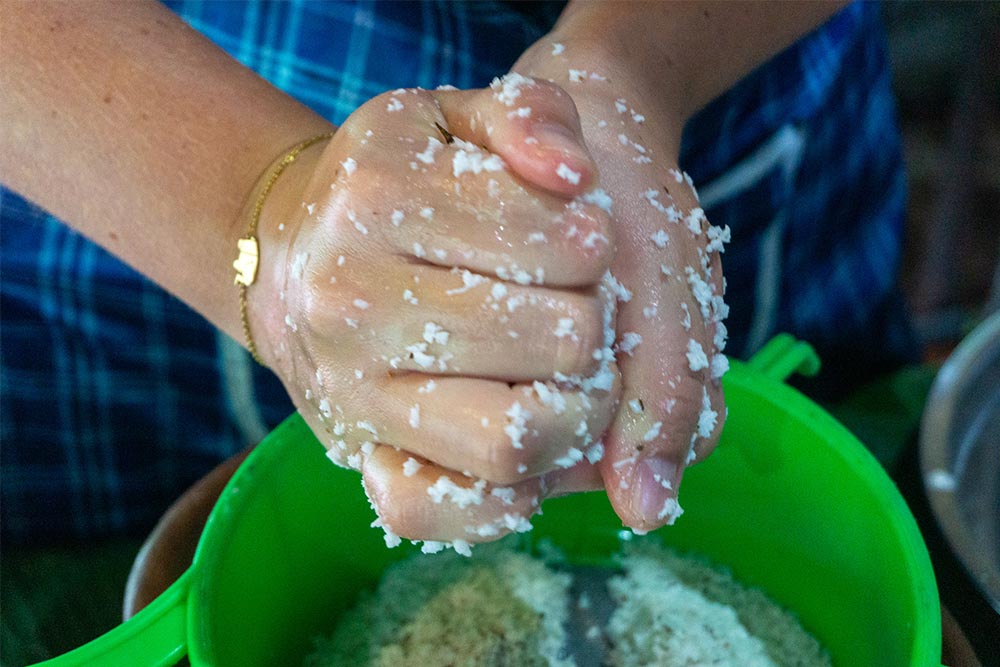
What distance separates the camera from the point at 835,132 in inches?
31.8

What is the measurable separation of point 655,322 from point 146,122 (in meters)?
0.30

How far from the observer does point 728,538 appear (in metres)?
0.63

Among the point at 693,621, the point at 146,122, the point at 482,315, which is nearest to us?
the point at 482,315

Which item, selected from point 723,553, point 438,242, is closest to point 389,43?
point 438,242

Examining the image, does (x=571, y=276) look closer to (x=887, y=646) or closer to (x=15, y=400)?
(x=887, y=646)

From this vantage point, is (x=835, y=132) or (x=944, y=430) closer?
(x=944, y=430)

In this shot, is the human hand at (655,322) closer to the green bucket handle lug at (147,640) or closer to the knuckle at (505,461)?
the knuckle at (505,461)

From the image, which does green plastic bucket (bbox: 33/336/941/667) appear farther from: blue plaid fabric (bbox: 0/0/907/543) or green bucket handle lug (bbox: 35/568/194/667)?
blue plaid fabric (bbox: 0/0/907/543)

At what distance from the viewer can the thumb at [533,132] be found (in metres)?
0.37

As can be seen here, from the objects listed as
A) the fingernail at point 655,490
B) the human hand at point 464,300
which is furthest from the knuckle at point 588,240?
the fingernail at point 655,490

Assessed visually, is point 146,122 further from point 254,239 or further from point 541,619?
point 541,619

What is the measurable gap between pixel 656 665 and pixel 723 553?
0.39 feet

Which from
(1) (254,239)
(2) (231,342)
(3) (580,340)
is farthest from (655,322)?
(2) (231,342)

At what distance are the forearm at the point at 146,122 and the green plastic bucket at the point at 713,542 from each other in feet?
0.44
